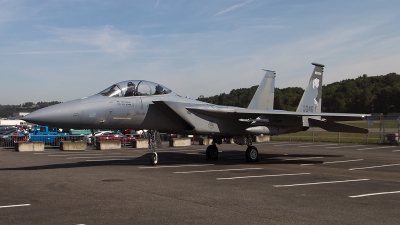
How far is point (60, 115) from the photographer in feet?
36.9

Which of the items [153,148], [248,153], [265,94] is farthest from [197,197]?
[265,94]

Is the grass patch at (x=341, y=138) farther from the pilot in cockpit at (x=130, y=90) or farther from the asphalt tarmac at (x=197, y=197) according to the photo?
the pilot in cockpit at (x=130, y=90)

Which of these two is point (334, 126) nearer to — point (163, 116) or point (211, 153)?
point (211, 153)

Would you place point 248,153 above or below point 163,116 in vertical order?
below

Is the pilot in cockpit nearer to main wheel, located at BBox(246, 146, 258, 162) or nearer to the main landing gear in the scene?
the main landing gear

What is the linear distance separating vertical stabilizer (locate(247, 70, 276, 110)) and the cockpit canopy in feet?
21.9

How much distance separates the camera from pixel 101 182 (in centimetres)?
980

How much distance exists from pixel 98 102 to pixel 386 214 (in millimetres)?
8827

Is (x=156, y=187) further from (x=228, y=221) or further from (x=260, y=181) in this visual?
(x=228, y=221)

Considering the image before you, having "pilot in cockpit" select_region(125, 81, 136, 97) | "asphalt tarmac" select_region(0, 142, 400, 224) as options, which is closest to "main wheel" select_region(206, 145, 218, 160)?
"asphalt tarmac" select_region(0, 142, 400, 224)

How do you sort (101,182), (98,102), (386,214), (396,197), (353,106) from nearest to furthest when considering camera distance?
(386,214), (396,197), (101,182), (98,102), (353,106)

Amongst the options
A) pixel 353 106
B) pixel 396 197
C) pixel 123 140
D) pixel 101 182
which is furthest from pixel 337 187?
pixel 353 106

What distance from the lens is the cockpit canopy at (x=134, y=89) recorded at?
12969 mm

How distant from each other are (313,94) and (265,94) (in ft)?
8.56
